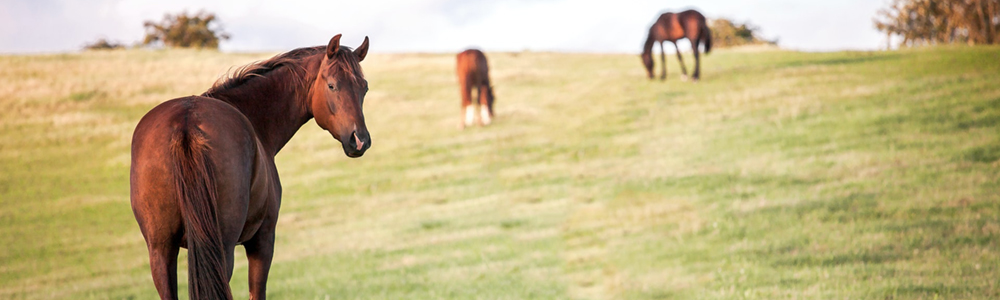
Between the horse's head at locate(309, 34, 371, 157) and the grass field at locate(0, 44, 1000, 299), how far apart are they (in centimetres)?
652

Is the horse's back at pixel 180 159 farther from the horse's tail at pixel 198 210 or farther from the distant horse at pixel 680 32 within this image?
the distant horse at pixel 680 32

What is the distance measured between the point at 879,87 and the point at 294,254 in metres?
17.7

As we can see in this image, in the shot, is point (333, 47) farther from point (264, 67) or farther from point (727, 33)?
point (727, 33)

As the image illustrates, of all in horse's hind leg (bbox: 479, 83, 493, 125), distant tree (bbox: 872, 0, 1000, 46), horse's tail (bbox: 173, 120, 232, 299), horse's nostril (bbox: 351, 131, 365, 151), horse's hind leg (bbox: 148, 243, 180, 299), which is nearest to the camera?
horse's tail (bbox: 173, 120, 232, 299)

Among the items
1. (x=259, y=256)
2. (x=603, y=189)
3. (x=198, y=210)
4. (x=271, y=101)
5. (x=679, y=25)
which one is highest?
(x=679, y=25)

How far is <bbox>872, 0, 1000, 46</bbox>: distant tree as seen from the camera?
3819 cm

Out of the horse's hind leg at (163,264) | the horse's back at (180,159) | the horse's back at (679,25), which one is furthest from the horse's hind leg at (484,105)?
the horse's hind leg at (163,264)

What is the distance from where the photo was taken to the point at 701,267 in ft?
37.0

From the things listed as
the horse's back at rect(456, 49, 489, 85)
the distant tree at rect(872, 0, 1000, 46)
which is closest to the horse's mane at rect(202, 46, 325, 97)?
the horse's back at rect(456, 49, 489, 85)

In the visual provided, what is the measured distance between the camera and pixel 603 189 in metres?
16.9

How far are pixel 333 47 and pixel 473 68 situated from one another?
60.7ft

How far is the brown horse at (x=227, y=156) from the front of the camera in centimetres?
358

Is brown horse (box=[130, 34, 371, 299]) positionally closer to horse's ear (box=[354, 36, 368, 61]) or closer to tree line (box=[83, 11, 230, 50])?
horse's ear (box=[354, 36, 368, 61])

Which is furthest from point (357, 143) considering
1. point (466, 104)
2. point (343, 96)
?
point (466, 104)
